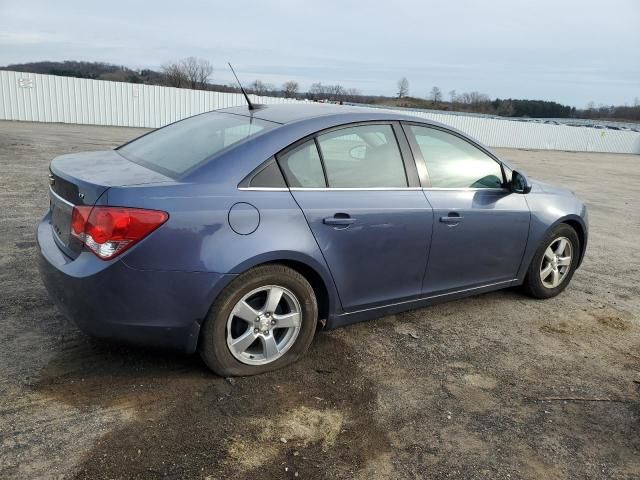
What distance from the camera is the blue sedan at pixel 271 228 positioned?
276 centimetres

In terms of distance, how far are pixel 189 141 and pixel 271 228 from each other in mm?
983

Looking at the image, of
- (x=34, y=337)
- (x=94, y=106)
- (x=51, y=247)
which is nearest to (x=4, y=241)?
(x=34, y=337)

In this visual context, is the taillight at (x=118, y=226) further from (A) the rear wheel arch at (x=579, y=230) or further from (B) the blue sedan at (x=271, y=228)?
(A) the rear wheel arch at (x=579, y=230)

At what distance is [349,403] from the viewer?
3012 mm

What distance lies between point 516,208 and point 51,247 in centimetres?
335

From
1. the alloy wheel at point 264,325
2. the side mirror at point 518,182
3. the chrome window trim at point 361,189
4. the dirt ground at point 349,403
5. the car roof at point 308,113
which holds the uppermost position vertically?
the car roof at point 308,113

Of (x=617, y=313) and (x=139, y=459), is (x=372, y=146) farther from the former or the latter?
(x=617, y=313)

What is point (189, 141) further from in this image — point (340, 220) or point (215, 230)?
point (340, 220)

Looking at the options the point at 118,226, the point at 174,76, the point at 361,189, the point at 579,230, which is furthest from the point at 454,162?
the point at 174,76

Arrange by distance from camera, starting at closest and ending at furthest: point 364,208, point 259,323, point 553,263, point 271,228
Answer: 1. point 271,228
2. point 259,323
3. point 364,208
4. point 553,263

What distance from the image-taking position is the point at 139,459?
95.6 inches

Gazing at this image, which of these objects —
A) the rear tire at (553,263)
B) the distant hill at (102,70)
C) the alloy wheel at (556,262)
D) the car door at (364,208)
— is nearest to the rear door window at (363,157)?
the car door at (364,208)

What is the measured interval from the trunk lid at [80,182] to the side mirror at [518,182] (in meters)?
2.67

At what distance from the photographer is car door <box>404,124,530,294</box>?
3.81 m
